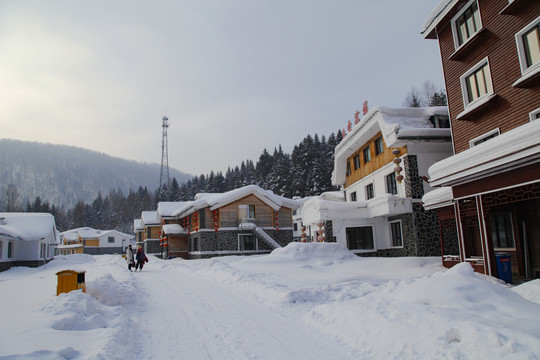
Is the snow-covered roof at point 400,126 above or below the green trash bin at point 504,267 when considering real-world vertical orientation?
above

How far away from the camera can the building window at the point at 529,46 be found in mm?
11766

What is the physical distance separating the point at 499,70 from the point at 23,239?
36.5m

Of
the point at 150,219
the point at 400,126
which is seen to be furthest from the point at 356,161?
the point at 150,219

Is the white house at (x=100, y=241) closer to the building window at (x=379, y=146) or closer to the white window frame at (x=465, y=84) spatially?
the building window at (x=379, y=146)

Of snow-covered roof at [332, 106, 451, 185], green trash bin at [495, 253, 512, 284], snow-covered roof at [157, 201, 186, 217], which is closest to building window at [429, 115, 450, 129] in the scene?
snow-covered roof at [332, 106, 451, 185]

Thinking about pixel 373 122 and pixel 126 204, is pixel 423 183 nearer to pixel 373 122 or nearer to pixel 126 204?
pixel 373 122

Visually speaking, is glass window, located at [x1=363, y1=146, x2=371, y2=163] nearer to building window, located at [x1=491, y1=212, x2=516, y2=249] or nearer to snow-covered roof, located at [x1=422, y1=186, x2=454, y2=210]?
snow-covered roof, located at [x1=422, y1=186, x2=454, y2=210]

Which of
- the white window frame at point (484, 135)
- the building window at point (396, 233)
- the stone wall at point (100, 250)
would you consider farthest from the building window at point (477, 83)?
the stone wall at point (100, 250)

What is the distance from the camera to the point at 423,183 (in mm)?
20734

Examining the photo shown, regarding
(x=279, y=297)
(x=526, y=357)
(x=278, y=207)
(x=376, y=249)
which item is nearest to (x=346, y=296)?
(x=279, y=297)

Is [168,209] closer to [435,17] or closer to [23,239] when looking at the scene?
[23,239]

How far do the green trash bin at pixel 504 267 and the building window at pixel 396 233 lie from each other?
1127 centimetres

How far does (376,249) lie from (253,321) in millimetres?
17599

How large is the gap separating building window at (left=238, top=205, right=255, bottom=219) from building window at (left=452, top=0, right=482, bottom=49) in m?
24.0
